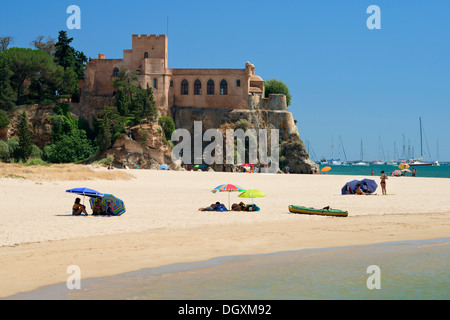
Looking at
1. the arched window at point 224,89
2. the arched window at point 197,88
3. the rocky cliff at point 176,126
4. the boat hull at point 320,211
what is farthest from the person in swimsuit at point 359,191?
the arched window at point 197,88

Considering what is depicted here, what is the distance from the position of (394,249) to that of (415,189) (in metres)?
20.8

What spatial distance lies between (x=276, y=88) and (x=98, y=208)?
59.1 m

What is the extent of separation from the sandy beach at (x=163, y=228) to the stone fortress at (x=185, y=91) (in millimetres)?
33953

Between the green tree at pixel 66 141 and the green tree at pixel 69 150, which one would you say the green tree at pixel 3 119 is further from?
the green tree at pixel 69 150

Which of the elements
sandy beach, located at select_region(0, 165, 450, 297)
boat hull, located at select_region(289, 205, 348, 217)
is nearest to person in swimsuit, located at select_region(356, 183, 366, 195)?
sandy beach, located at select_region(0, 165, 450, 297)

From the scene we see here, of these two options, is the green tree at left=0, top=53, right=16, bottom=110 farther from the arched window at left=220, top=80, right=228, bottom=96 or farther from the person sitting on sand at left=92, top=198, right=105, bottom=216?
the person sitting on sand at left=92, top=198, right=105, bottom=216

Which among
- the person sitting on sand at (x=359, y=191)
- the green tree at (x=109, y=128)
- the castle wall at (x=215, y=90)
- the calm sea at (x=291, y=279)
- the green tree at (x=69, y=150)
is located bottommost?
the calm sea at (x=291, y=279)

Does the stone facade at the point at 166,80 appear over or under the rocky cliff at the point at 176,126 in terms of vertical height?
over

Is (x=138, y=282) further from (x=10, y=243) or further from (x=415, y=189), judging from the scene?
(x=415, y=189)

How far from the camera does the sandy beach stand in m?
12.6

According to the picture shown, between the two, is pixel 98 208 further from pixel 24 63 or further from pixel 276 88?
pixel 276 88

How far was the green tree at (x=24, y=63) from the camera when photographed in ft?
198

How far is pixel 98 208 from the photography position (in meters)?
19.3
